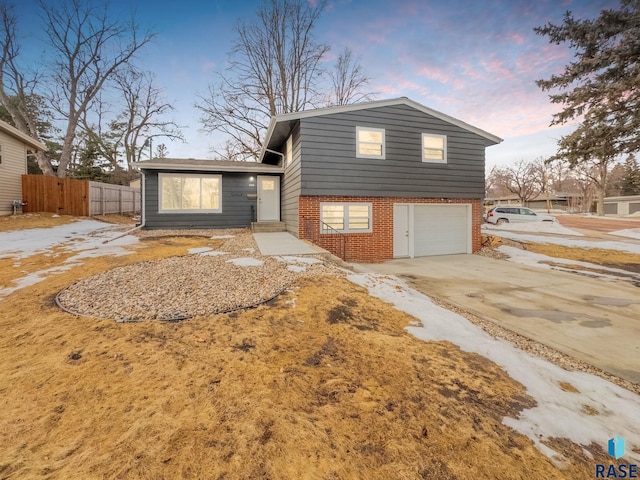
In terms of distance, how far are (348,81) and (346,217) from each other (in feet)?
50.1

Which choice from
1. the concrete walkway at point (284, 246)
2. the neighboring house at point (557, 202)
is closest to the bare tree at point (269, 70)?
the concrete walkway at point (284, 246)

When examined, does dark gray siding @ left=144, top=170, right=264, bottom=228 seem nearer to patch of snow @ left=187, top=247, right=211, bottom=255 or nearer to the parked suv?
patch of snow @ left=187, top=247, right=211, bottom=255

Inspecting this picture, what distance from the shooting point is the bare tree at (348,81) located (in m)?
19.8

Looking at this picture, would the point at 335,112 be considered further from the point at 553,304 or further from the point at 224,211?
the point at 553,304

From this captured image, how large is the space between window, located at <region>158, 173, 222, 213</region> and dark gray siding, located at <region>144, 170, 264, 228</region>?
0.60 ft

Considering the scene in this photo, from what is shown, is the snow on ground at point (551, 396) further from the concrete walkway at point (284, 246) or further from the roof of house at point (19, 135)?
the roof of house at point (19, 135)

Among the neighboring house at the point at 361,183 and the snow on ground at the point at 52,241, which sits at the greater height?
the neighboring house at the point at 361,183

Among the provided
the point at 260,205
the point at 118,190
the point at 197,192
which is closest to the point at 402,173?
the point at 260,205

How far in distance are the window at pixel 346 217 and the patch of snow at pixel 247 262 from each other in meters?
3.44

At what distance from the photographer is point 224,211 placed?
1226cm

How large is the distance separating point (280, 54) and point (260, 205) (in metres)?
12.4

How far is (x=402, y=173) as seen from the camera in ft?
33.0

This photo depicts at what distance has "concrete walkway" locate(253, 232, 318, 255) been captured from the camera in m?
7.19

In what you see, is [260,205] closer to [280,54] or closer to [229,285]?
[229,285]
